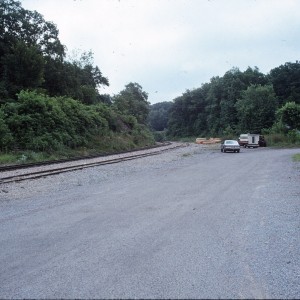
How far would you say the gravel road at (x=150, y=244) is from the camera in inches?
176

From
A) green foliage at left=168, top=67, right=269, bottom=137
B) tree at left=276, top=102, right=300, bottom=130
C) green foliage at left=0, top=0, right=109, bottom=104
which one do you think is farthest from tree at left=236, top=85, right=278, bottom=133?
green foliage at left=0, top=0, right=109, bottom=104

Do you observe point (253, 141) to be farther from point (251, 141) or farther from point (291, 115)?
point (291, 115)

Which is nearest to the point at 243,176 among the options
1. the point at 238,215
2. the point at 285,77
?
the point at 238,215

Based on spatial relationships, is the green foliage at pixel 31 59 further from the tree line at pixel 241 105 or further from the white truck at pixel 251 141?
the tree line at pixel 241 105

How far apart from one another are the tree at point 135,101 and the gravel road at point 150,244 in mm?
60333

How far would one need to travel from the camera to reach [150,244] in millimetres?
6090

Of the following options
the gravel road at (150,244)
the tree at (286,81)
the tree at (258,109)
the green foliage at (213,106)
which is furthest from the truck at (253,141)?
the tree at (286,81)

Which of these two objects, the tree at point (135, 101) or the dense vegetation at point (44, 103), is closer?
the dense vegetation at point (44, 103)

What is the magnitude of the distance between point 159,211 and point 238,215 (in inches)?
75.1

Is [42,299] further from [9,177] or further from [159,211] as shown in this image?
[9,177]

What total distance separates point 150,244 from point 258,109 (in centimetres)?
7558

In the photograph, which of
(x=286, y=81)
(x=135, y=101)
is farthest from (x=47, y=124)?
(x=286, y=81)

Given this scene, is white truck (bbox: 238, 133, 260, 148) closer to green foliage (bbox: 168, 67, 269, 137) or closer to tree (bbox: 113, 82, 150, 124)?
tree (bbox: 113, 82, 150, 124)

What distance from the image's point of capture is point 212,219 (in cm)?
790
